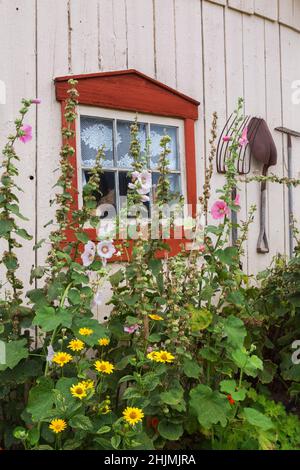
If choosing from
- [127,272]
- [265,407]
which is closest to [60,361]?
[127,272]

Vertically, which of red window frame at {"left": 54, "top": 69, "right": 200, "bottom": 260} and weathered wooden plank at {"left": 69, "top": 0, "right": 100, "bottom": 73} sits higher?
weathered wooden plank at {"left": 69, "top": 0, "right": 100, "bottom": 73}

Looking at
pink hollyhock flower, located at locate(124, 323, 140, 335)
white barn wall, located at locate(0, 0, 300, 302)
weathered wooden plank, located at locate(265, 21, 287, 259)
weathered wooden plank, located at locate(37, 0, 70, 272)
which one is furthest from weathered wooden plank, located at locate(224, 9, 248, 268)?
pink hollyhock flower, located at locate(124, 323, 140, 335)

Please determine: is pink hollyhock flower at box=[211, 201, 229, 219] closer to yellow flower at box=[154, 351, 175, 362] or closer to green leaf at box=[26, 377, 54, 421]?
yellow flower at box=[154, 351, 175, 362]

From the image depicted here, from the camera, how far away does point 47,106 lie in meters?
A: 3.10

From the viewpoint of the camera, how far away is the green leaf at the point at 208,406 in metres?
2.14

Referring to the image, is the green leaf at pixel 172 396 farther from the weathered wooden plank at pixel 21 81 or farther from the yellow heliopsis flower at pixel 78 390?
the weathered wooden plank at pixel 21 81

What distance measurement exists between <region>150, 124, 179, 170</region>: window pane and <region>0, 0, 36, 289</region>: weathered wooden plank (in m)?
0.79

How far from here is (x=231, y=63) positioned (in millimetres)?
3928

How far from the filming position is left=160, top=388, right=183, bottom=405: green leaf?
2.09 metres

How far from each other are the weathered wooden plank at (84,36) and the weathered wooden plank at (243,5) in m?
1.10

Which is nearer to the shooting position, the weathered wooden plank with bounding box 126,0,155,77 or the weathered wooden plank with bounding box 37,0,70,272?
the weathered wooden plank with bounding box 37,0,70,272

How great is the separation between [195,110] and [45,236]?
1312 mm

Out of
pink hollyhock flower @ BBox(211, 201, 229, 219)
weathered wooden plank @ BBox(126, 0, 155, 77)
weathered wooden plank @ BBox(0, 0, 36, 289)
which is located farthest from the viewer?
weathered wooden plank @ BBox(126, 0, 155, 77)

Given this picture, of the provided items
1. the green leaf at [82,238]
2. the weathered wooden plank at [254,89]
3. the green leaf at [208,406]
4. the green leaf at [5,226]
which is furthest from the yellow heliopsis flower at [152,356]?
the weathered wooden plank at [254,89]
